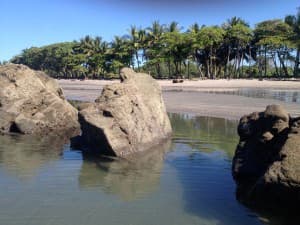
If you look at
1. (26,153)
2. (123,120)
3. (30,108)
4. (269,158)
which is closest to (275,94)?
(30,108)

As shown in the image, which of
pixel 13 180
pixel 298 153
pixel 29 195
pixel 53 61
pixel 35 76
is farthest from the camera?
pixel 53 61

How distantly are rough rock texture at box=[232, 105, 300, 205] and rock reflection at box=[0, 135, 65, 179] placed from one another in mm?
5275

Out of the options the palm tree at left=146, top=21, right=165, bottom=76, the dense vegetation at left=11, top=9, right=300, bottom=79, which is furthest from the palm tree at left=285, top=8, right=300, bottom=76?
the palm tree at left=146, top=21, right=165, bottom=76

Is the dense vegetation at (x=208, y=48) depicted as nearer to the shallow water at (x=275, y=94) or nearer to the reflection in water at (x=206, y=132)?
the shallow water at (x=275, y=94)

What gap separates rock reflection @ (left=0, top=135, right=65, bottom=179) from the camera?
12102 millimetres

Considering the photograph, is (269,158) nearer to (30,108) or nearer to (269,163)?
(269,163)

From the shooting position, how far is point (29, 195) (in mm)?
9531

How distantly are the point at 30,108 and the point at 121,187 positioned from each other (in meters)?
10.0

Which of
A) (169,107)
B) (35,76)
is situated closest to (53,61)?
(169,107)

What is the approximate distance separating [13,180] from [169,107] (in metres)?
20.4

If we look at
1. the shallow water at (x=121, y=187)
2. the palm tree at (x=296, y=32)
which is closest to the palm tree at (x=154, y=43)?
the palm tree at (x=296, y=32)

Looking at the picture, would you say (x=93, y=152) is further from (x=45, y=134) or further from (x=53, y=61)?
(x=53, y=61)

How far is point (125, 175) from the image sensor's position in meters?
11.4

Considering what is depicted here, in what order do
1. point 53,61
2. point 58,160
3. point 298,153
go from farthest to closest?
point 53,61 → point 58,160 → point 298,153
